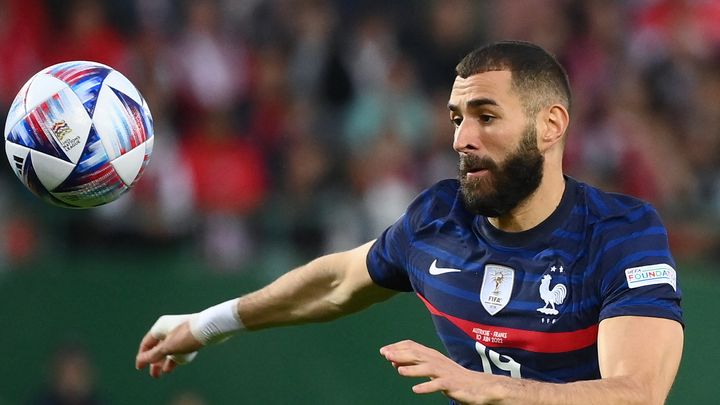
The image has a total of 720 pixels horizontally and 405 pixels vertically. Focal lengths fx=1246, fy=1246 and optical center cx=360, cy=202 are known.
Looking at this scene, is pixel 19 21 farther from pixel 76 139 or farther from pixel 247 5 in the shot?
pixel 76 139

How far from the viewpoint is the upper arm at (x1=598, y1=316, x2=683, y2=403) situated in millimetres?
4359

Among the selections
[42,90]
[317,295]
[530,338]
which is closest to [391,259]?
[317,295]

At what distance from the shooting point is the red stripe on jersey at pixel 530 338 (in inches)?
190

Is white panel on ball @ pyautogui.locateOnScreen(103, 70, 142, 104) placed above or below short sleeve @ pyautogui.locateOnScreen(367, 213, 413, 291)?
above

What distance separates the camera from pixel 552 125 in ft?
16.6

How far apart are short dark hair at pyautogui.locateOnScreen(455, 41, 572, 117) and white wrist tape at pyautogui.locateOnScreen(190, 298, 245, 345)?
178cm

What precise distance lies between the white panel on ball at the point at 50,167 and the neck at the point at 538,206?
1914 millimetres

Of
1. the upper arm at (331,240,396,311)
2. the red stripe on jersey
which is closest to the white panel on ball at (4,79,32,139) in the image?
the upper arm at (331,240,396,311)

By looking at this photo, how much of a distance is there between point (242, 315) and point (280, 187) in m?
4.08

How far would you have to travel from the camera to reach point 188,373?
9875 mm

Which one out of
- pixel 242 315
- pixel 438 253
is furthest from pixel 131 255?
pixel 438 253

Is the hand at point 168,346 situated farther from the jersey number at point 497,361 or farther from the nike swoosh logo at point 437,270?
the jersey number at point 497,361

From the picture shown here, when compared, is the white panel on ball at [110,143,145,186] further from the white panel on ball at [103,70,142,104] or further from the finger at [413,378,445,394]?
the finger at [413,378,445,394]

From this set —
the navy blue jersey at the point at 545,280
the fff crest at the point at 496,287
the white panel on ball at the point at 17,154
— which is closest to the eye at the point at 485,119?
the navy blue jersey at the point at 545,280
